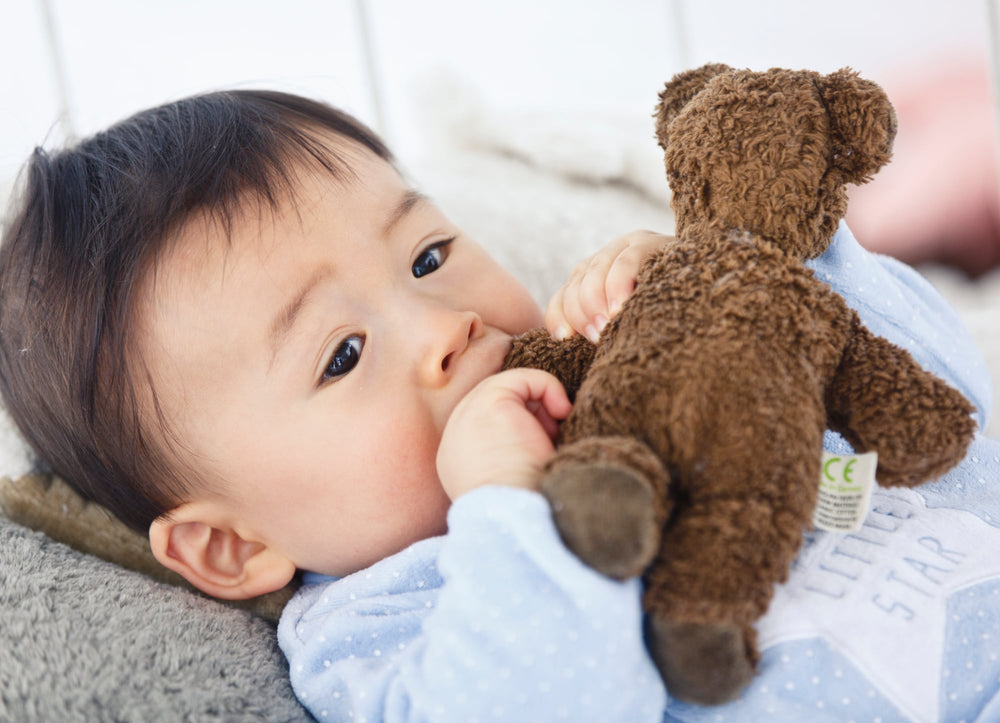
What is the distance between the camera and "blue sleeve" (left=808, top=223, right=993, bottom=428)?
797 mm

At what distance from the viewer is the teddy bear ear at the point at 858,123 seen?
1.84 ft

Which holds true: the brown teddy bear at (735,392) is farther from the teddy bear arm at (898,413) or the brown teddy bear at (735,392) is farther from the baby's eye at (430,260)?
the baby's eye at (430,260)

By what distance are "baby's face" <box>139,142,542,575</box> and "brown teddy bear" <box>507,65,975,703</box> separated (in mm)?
193

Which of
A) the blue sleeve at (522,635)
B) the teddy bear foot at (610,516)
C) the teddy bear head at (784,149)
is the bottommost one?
the blue sleeve at (522,635)

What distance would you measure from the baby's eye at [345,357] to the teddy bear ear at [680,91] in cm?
30

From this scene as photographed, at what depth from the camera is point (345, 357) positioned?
2.40ft

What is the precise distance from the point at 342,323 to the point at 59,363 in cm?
28

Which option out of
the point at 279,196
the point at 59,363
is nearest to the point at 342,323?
the point at 279,196

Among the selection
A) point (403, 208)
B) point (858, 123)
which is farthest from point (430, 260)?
point (858, 123)

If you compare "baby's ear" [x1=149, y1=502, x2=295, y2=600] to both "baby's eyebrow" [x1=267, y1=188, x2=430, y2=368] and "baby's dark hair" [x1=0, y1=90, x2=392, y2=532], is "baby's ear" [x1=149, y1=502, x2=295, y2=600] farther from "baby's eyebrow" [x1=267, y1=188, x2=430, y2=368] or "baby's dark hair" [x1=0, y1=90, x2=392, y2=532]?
"baby's eyebrow" [x1=267, y1=188, x2=430, y2=368]

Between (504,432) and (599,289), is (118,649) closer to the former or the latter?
(504,432)

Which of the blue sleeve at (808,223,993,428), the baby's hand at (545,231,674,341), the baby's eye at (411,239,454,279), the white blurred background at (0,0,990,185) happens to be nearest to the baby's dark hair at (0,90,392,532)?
the baby's eye at (411,239,454,279)

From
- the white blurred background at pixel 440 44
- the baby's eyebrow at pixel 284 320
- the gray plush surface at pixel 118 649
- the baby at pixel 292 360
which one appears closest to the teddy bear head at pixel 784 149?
the baby at pixel 292 360

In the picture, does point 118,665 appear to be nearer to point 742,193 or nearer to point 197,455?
point 197,455
